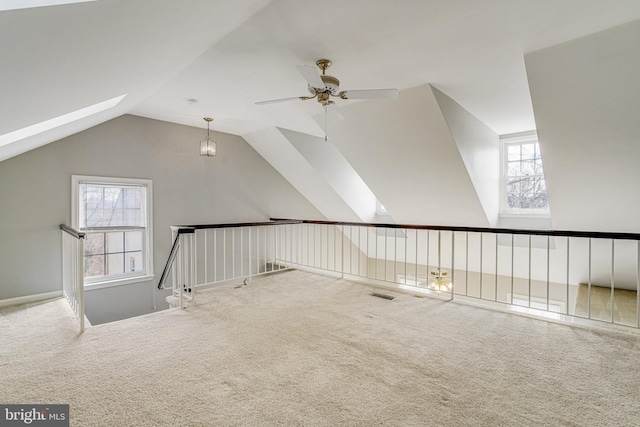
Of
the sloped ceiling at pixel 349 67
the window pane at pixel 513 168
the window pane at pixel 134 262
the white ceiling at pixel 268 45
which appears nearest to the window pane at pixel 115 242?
the window pane at pixel 134 262

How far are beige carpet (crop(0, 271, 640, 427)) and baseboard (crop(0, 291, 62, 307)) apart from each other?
1.39ft

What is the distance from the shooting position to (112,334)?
2930 millimetres

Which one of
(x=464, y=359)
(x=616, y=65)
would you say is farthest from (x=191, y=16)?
(x=616, y=65)

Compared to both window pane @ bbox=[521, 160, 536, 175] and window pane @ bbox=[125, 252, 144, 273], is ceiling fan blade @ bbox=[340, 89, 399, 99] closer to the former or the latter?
window pane @ bbox=[521, 160, 536, 175]

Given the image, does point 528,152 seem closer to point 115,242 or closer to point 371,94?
point 371,94

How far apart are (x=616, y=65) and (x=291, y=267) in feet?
16.9

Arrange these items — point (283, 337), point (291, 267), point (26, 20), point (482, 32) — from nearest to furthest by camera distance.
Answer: point (26, 20) → point (482, 32) → point (283, 337) → point (291, 267)

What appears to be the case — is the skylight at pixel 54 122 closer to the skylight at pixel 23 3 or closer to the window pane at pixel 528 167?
the skylight at pixel 23 3

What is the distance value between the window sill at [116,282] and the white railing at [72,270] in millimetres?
317

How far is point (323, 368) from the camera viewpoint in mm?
2320

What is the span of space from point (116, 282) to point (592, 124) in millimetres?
6531

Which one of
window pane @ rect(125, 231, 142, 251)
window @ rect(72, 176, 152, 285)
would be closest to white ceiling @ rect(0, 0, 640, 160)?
window @ rect(72, 176, 152, 285)

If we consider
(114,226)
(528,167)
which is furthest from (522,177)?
(114,226)

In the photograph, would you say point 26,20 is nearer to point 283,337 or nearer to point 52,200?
point 283,337
